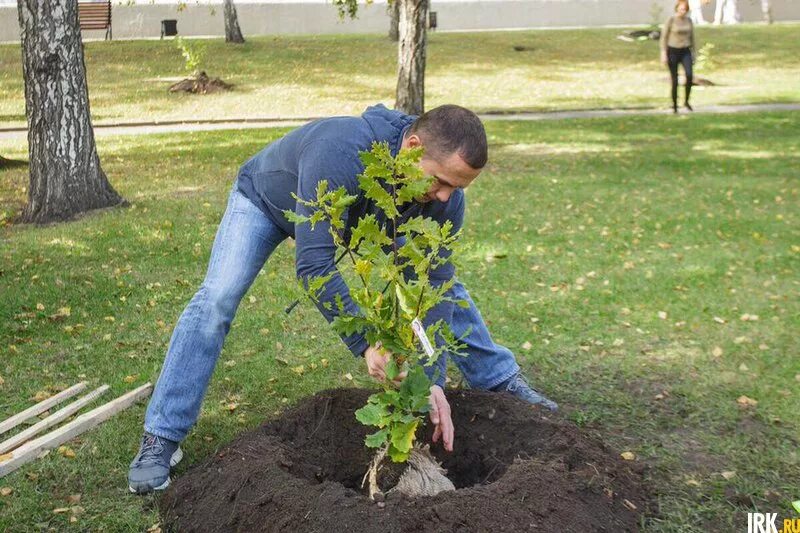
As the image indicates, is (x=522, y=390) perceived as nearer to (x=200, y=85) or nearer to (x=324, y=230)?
(x=324, y=230)

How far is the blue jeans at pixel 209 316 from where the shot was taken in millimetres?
3775

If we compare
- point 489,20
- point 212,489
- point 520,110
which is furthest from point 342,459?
point 489,20

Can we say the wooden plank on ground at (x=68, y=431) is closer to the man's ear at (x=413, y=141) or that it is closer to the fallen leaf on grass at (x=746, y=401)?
the man's ear at (x=413, y=141)

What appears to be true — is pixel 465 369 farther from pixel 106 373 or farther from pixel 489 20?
pixel 489 20

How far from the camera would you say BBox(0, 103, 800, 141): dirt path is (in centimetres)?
1523

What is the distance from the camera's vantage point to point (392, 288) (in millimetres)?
3283

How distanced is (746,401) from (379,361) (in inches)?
91.3

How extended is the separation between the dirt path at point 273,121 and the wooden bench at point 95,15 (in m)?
12.0

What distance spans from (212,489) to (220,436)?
2.86 feet

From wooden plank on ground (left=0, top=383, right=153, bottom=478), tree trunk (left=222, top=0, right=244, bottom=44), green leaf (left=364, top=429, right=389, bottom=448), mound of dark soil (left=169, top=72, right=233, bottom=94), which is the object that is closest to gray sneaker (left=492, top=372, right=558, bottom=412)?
green leaf (left=364, top=429, right=389, bottom=448)

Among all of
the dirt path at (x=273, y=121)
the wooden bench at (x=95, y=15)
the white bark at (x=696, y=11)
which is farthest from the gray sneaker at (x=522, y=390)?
the white bark at (x=696, y=11)

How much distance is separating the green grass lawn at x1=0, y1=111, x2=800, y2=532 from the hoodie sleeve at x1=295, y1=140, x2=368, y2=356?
1.64 feet

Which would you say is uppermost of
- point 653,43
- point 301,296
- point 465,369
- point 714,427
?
point 653,43

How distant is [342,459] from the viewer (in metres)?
3.90
